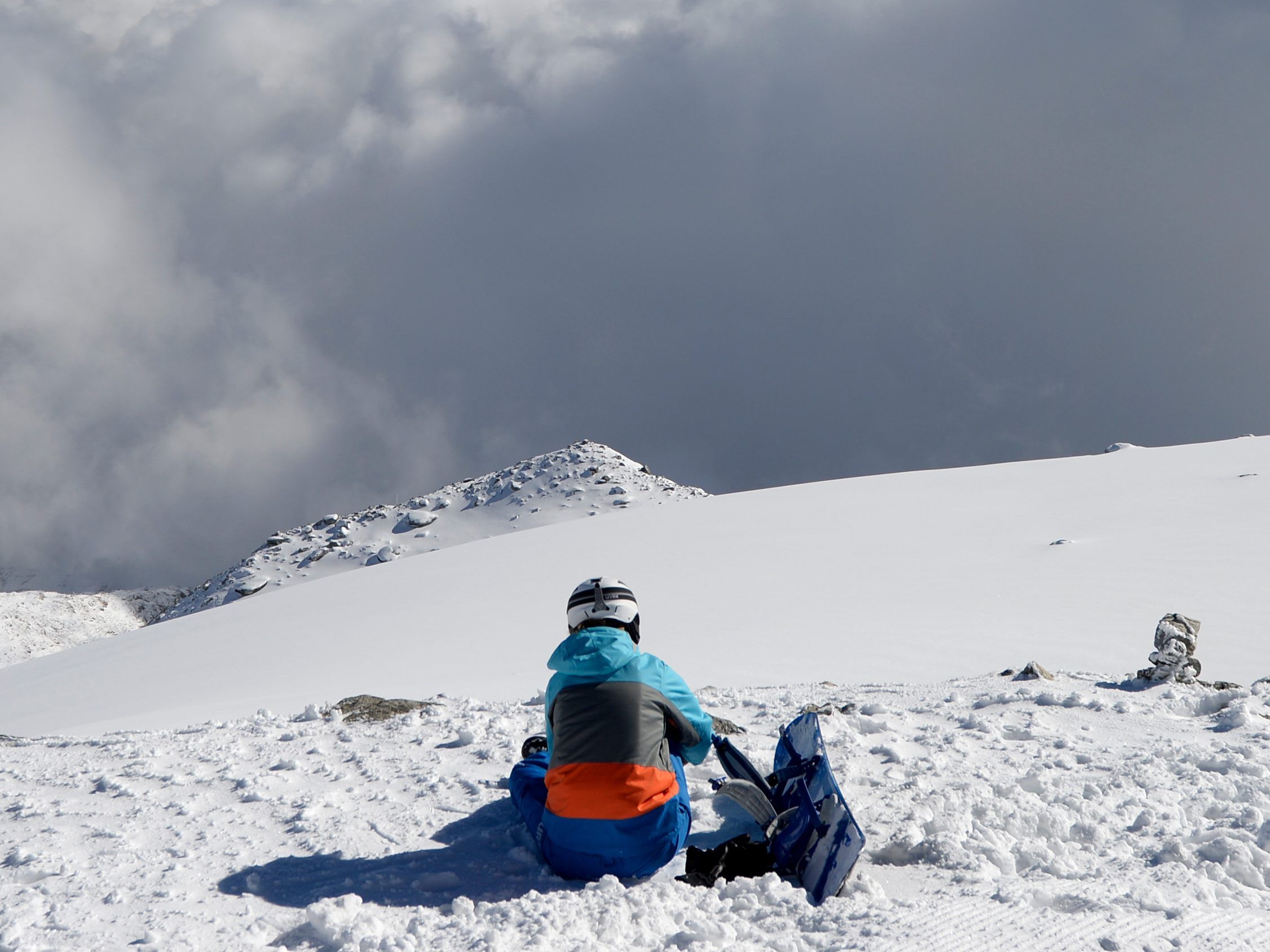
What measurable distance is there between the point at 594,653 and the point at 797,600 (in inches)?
428

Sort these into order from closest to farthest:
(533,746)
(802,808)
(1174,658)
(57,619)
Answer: (802,808) < (533,746) < (1174,658) < (57,619)

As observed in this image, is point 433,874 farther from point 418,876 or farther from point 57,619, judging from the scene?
point 57,619

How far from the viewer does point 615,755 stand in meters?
3.54

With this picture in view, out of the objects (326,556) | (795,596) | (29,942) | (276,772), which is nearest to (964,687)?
(276,772)

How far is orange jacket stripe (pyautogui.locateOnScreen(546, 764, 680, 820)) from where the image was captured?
11.6 ft

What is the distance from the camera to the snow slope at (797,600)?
10.3 metres

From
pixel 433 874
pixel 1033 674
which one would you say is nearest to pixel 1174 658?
pixel 1033 674

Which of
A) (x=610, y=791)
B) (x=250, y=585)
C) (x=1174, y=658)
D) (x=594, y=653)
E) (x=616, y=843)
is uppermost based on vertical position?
(x=250, y=585)

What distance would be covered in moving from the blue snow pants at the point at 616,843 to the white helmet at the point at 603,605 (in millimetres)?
773

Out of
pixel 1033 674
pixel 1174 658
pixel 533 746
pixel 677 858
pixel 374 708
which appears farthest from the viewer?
pixel 1033 674

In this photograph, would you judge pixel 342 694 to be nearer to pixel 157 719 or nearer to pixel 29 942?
pixel 157 719

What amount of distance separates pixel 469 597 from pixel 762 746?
1223 cm

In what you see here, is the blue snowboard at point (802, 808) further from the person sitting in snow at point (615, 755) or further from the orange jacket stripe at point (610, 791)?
the orange jacket stripe at point (610, 791)

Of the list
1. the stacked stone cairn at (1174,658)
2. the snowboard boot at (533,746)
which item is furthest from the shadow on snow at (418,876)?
the stacked stone cairn at (1174,658)
